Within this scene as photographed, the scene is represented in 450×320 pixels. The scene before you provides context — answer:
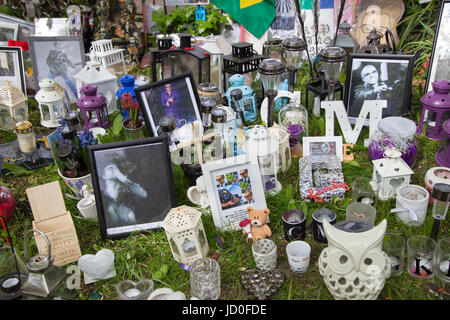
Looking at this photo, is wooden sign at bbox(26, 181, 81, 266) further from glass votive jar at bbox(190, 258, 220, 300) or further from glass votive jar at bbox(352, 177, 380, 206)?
glass votive jar at bbox(352, 177, 380, 206)

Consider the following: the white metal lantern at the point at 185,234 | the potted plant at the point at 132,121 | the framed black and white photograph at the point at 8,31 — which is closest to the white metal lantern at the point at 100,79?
the potted plant at the point at 132,121

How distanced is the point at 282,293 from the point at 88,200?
4.76ft

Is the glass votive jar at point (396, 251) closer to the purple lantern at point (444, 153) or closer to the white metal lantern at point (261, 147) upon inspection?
the white metal lantern at point (261, 147)

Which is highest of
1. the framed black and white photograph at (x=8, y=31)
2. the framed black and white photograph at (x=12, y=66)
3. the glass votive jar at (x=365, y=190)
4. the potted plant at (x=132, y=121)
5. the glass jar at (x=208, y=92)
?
the framed black and white photograph at (x=8, y=31)

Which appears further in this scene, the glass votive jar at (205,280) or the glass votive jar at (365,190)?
the glass votive jar at (365,190)

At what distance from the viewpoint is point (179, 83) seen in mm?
3562

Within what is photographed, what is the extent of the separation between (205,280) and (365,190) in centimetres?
127

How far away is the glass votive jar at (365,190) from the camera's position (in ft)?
9.09

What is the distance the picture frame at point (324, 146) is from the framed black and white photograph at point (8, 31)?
393 cm

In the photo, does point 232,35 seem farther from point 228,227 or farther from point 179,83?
point 228,227

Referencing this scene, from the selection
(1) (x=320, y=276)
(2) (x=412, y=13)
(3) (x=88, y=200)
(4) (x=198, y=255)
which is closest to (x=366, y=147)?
(1) (x=320, y=276)

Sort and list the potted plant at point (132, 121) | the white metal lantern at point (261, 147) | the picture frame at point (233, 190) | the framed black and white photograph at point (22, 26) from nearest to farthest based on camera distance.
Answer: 1. the picture frame at point (233, 190)
2. the white metal lantern at point (261, 147)
3. the potted plant at point (132, 121)
4. the framed black and white photograph at point (22, 26)

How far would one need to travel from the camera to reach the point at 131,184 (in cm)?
267

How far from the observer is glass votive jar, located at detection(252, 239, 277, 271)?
7.72 feet
